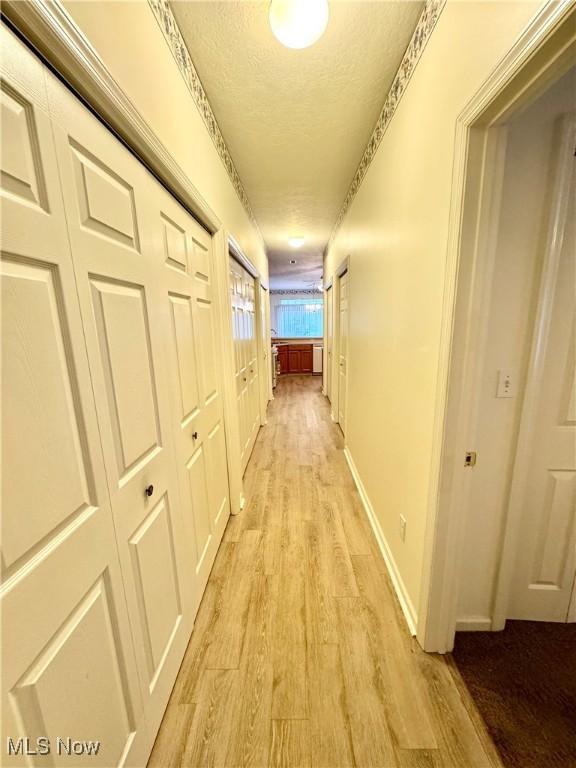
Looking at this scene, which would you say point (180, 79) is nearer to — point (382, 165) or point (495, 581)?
point (382, 165)

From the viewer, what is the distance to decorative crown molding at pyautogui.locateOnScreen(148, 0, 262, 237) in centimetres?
104

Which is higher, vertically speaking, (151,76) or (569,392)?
(151,76)

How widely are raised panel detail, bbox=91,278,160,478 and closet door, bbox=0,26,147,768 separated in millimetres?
92

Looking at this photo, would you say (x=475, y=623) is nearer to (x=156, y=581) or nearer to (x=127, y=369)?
(x=156, y=581)

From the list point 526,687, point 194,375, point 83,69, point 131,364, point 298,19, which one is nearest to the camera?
point 83,69

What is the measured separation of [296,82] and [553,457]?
2.11 meters

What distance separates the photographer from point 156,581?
40.1 inches

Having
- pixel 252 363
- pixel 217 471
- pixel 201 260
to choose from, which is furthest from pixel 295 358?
pixel 201 260

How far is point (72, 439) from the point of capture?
2.17ft

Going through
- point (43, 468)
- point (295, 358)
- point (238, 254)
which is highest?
point (238, 254)

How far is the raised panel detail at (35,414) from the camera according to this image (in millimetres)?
518

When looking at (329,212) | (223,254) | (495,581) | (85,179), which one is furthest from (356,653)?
(329,212)

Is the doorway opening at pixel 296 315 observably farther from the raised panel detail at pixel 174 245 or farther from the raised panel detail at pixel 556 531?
the raised panel detail at pixel 556 531

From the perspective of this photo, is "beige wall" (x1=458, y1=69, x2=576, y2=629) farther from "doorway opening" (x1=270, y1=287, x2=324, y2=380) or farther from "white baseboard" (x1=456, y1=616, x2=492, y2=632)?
"doorway opening" (x1=270, y1=287, x2=324, y2=380)
